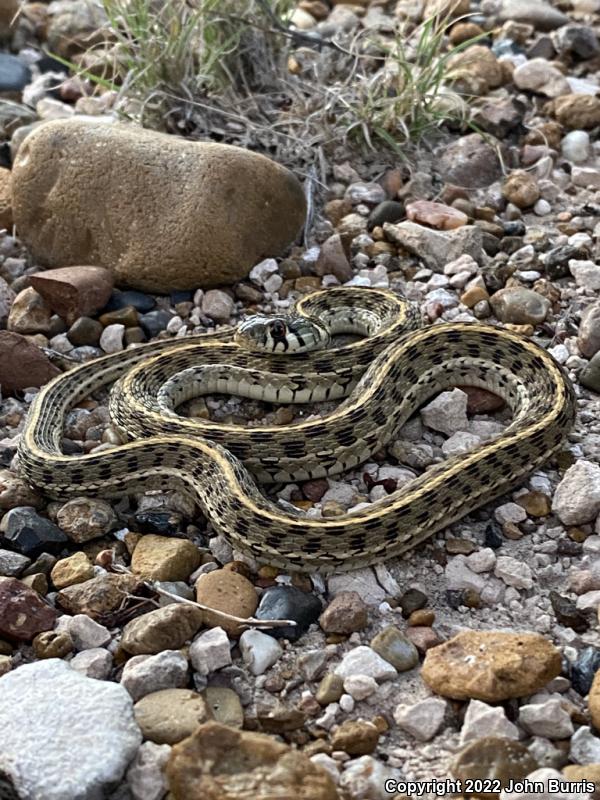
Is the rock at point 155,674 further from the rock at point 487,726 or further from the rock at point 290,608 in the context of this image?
the rock at point 487,726

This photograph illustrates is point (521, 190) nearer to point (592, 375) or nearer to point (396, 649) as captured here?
point (592, 375)

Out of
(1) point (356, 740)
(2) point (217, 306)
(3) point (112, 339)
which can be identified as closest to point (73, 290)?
(3) point (112, 339)

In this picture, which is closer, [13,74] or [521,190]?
[521,190]

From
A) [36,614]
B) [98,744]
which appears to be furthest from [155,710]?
[36,614]

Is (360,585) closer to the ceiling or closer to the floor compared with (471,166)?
closer to the floor

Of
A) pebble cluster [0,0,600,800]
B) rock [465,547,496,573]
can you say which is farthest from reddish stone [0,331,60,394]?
rock [465,547,496,573]
